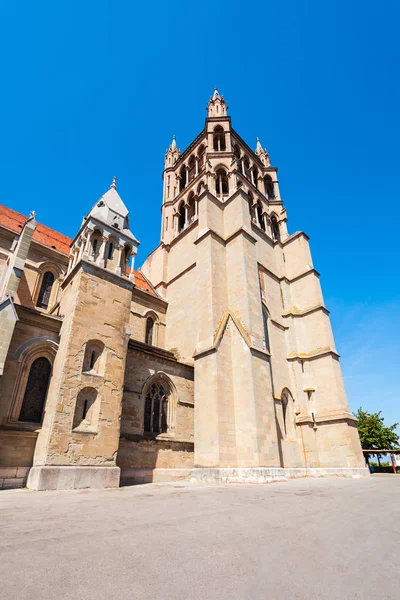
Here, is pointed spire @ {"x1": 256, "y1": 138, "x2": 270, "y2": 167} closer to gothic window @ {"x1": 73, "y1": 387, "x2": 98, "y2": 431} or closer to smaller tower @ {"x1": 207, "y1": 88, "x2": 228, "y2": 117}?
smaller tower @ {"x1": 207, "y1": 88, "x2": 228, "y2": 117}

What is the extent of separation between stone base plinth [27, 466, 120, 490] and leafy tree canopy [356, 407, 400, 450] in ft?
103

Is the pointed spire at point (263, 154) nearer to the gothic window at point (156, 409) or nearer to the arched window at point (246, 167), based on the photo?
the arched window at point (246, 167)

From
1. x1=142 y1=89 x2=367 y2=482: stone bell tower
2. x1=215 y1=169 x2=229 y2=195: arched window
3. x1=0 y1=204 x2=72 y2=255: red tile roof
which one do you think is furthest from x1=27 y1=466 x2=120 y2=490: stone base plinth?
x1=215 y1=169 x2=229 y2=195: arched window

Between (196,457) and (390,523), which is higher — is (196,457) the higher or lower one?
the higher one

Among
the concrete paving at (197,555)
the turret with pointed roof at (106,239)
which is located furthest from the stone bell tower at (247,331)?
the concrete paving at (197,555)

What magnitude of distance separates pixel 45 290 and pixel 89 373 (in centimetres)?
881

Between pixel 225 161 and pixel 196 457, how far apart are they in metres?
23.1

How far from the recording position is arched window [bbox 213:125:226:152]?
29.2 meters

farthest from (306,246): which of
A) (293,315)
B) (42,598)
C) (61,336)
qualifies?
(42,598)

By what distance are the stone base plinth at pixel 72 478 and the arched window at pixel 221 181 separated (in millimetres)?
22189

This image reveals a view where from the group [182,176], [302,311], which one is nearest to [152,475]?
[302,311]

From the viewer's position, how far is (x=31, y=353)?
1132 centimetres

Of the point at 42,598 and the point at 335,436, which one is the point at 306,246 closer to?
the point at 335,436

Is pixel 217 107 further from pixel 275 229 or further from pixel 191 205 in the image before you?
pixel 275 229
